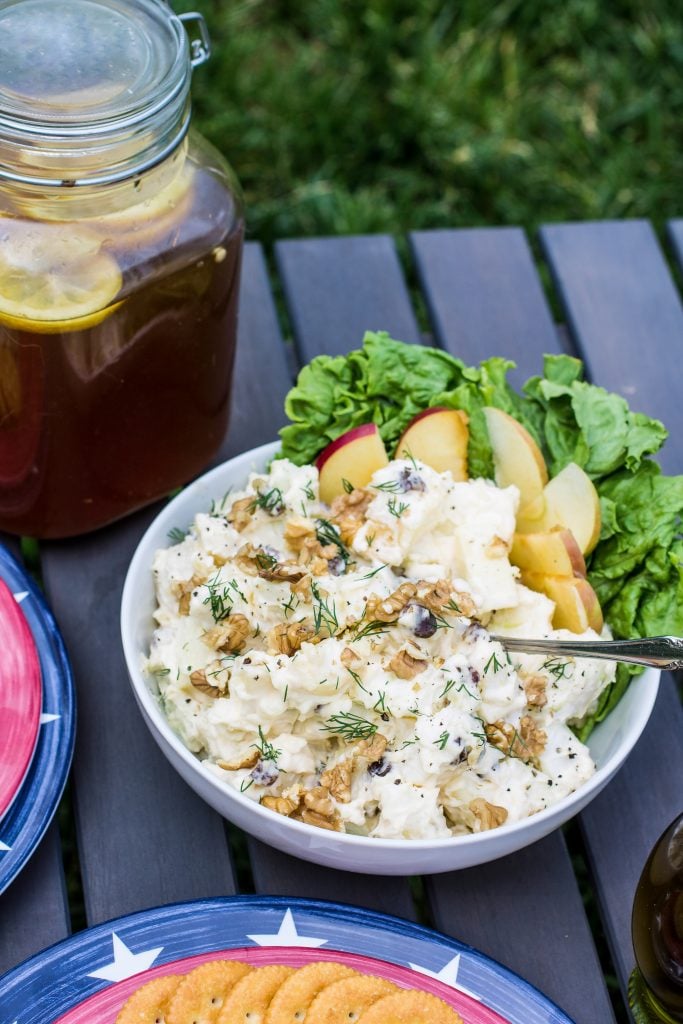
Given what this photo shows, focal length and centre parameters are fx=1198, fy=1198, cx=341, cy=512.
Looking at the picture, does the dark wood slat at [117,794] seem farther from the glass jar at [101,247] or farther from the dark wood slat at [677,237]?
the dark wood slat at [677,237]

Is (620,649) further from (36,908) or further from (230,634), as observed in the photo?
(36,908)

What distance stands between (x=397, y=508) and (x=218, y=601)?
0.81 feet

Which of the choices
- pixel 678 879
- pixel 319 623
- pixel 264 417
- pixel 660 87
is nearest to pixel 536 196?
pixel 660 87

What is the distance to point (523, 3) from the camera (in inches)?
138

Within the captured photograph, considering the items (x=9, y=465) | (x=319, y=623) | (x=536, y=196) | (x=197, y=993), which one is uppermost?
(x=9, y=465)

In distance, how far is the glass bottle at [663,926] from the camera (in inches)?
49.9

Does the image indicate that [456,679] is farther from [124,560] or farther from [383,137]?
[383,137]

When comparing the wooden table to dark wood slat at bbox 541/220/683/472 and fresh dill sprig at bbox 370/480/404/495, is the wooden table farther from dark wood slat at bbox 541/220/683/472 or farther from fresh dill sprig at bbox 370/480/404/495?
fresh dill sprig at bbox 370/480/404/495

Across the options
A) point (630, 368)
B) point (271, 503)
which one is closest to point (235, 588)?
point (271, 503)

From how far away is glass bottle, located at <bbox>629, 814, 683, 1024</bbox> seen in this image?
127 centimetres

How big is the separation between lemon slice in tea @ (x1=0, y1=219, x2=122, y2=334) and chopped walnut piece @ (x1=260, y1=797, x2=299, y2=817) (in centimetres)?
60

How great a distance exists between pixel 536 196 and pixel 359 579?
2.09 metres

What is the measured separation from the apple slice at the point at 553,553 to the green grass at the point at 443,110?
1661 mm

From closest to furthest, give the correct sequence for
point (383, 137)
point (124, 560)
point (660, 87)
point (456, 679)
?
point (456, 679)
point (124, 560)
point (383, 137)
point (660, 87)
